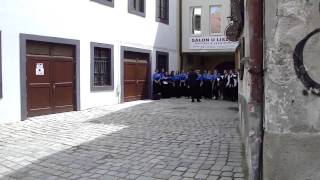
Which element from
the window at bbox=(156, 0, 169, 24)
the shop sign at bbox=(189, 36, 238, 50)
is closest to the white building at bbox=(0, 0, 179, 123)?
the window at bbox=(156, 0, 169, 24)

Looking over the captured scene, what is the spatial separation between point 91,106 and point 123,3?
5.15 m

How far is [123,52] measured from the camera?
18.5 meters

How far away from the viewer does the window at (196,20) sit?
2623 centimetres

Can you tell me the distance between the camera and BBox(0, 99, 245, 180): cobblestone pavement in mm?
6477

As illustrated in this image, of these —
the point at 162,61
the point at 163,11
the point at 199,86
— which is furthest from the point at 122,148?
the point at 163,11

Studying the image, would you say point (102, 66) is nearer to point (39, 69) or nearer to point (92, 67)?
point (92, 67)

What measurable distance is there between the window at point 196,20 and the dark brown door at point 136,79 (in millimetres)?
6402

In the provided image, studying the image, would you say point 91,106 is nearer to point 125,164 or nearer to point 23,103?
point 23,103

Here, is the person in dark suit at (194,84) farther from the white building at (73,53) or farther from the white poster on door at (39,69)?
the white poster on door at (39,69)

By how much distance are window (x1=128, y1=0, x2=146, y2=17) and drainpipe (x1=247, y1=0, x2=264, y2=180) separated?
15.0 metres

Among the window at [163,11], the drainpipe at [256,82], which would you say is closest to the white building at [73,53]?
the window at [163,11]

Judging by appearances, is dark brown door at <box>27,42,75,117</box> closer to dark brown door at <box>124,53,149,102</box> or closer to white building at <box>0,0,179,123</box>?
white building at <box>0,0,179,123</box>

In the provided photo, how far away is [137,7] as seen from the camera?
65.7 ft

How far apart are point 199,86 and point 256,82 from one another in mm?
16509
